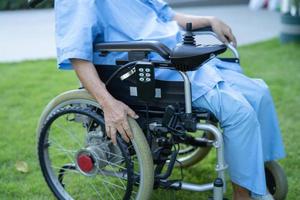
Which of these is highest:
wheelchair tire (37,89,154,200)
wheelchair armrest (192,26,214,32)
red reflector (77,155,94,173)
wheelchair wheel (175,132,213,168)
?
wheelchair armrest (192,26,214,32)

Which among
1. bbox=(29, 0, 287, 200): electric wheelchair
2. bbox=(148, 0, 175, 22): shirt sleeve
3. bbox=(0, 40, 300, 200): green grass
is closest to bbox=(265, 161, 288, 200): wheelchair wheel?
bbox=(29, 0, 287, 200): electric wheelchair

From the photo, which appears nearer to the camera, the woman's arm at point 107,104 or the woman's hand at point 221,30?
the woman's arm at point 107,104

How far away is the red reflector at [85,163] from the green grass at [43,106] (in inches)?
17.1

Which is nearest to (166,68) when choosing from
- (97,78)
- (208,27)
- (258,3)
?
(97,78)

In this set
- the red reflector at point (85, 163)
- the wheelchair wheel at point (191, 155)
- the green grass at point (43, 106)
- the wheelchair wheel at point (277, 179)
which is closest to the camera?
the red reflector at point (85, 163)

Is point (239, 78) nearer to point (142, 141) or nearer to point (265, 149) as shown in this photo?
point (265, 149)

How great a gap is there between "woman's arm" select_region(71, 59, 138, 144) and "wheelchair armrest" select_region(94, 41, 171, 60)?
0.29 feet

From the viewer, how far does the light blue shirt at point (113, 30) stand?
194 cm

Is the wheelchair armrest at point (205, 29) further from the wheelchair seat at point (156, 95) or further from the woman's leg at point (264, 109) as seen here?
the wheelchair seat at point (156, 95)

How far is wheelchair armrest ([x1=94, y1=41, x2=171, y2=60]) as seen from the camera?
184 cm

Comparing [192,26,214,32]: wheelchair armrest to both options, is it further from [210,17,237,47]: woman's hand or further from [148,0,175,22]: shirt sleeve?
[148,0,175,22]: shirt sleeve

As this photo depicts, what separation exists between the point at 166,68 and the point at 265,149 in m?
0.61

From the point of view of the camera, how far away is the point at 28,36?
673 centimetres

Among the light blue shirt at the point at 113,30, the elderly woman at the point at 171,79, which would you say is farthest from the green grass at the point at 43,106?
the light blue shirt at the point at 113,30
